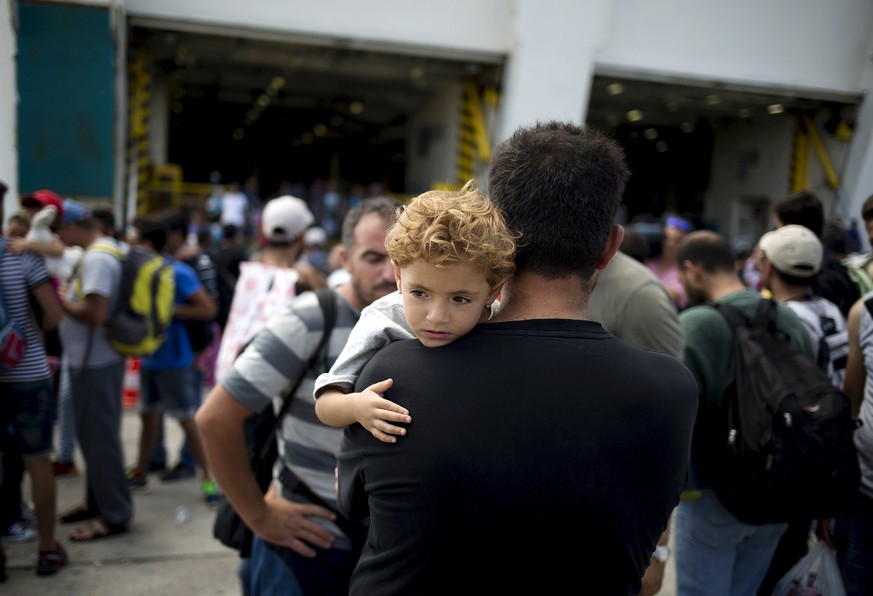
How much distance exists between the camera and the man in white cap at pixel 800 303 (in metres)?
3.00

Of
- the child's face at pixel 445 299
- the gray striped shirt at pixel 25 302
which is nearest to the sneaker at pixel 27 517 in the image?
the gray striped shirt at pixel 25 302

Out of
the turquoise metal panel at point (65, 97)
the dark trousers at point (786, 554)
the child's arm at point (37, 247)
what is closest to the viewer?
the dark trousers at point (786, 554)

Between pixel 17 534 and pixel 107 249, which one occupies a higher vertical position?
pixel 107 249

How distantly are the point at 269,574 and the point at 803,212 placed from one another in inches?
137

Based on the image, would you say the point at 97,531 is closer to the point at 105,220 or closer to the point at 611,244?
the point at 105,220

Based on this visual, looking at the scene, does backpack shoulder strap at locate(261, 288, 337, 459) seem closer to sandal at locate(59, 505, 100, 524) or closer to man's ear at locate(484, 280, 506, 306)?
man's ear at locate(484, 280, 506, 306)

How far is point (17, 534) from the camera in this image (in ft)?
13.7

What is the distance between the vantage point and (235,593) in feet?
12.7

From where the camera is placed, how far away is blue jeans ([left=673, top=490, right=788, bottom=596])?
2.70 meters

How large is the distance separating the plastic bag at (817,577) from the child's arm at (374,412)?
2.33 metres

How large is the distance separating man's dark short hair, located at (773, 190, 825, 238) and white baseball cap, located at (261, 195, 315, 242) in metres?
2.96

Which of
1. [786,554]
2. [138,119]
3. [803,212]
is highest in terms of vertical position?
[138,119]

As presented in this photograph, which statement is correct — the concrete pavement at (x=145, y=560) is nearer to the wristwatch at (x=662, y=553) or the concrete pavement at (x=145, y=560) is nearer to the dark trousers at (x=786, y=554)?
the dark trousers at (x=786, y=554)

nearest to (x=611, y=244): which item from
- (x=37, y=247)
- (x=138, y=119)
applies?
(x=37, y=247)
